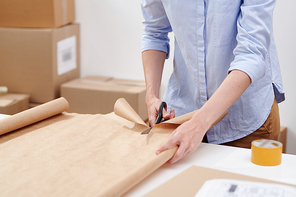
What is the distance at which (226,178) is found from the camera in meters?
0.72

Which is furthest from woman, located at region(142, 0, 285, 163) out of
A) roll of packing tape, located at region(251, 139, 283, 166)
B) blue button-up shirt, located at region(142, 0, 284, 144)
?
roll of packing tape, located at region(251, 139, 283, 166)

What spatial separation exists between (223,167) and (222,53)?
344mm

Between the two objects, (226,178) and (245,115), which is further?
(245,115)

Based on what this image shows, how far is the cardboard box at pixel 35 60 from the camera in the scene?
7.20 feet

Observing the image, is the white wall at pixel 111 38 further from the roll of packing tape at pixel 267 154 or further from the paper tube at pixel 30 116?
the roll of packing tape at pixel 267 154

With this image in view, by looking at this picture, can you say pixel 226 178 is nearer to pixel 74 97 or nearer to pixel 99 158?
pixel 99 158

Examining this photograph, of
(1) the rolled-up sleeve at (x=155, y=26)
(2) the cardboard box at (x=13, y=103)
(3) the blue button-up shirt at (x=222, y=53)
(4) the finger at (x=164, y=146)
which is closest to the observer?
(4) the finger at (x=164, y=146)

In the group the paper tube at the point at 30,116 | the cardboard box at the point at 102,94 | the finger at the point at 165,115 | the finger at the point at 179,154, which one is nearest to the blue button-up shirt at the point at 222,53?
the finger at the point at 165,115

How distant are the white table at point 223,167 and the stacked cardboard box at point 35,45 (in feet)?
5.11

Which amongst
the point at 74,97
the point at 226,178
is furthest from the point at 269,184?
the point at 74,97

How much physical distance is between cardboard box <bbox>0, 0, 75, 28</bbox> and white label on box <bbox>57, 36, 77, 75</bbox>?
0.42 feet

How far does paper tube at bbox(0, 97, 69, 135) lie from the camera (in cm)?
93

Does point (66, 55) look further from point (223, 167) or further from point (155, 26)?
point (223, 167)

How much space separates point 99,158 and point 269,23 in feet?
1.76
